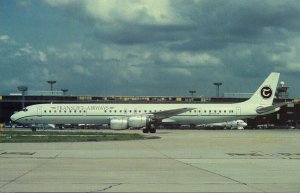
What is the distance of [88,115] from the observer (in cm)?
6994

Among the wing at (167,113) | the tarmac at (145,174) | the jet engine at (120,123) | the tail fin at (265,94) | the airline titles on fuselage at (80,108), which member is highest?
the tail fin at (265,94)

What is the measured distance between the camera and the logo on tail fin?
79500mm

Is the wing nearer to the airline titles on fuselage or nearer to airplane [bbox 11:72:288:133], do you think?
airplane [bbox 11:72:288:133]

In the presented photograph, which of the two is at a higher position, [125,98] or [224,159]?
[125,98]

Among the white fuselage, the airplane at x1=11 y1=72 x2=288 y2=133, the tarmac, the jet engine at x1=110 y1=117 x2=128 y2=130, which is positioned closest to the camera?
the tarmac

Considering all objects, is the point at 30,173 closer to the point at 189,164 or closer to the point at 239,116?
the point at 189,164

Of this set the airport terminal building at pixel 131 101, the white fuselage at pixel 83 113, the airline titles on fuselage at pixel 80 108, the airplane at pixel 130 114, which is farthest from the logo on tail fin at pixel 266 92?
the airport terminal building at pixel 131 101

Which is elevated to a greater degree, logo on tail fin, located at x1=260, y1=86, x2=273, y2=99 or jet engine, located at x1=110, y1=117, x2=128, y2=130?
logo on tail fin, located at x1=260, y1=86, x2=273, y2=99

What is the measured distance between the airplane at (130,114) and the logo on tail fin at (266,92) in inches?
124

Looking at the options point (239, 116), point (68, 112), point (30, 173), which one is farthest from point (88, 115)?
point (30, 173)

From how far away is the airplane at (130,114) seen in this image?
66.2 metres

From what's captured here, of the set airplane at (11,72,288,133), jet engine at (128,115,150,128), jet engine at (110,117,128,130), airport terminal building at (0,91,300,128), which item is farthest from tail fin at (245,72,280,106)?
airport terminal building at (0,91,300,128)

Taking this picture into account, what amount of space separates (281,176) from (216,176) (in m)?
1.97

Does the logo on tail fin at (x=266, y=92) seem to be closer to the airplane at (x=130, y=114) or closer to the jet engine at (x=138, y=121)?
the airplane at (x=130, y=114)
